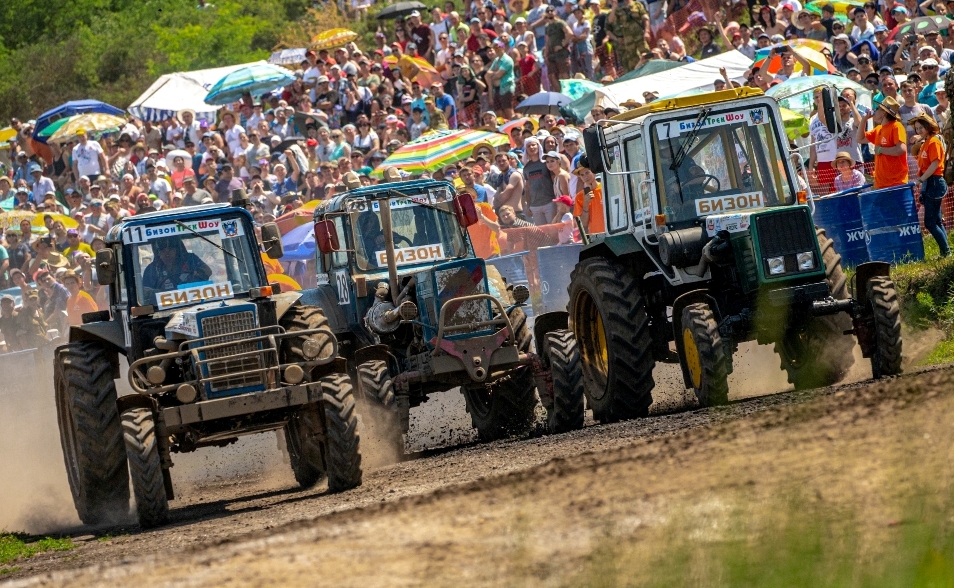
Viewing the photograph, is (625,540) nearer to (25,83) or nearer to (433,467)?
(433,467)

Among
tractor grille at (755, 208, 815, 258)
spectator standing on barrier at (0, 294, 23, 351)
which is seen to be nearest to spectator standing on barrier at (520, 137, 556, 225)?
tractor grille at (755, 208, 815, 258)

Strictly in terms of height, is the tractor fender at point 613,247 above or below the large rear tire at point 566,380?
above

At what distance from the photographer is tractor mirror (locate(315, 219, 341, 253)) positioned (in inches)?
523

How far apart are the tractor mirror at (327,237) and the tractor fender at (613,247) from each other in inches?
90.7

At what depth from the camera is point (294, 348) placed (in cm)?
1171

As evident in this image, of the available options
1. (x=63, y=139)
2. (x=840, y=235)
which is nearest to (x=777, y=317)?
(x=840, y=235)

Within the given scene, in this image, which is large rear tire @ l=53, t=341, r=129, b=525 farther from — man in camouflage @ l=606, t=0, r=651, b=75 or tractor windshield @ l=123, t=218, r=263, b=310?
man in camouflage @ l=606, t=0, r=651, b=75

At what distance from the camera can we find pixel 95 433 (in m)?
11.3

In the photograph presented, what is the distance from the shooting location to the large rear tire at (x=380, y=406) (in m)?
12.3

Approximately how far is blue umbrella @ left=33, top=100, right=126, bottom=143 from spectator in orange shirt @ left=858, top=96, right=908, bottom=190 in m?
20.2

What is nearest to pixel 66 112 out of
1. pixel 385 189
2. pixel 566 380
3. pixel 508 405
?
pixel 385 189

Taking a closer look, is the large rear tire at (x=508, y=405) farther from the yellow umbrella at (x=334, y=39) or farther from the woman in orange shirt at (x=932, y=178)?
the yellow umbrella at (x=334, y=39)

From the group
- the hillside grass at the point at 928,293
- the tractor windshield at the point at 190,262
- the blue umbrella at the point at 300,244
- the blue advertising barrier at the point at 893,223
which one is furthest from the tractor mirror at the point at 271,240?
the blue umbrella at the point at 300,244

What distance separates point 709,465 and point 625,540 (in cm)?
165
